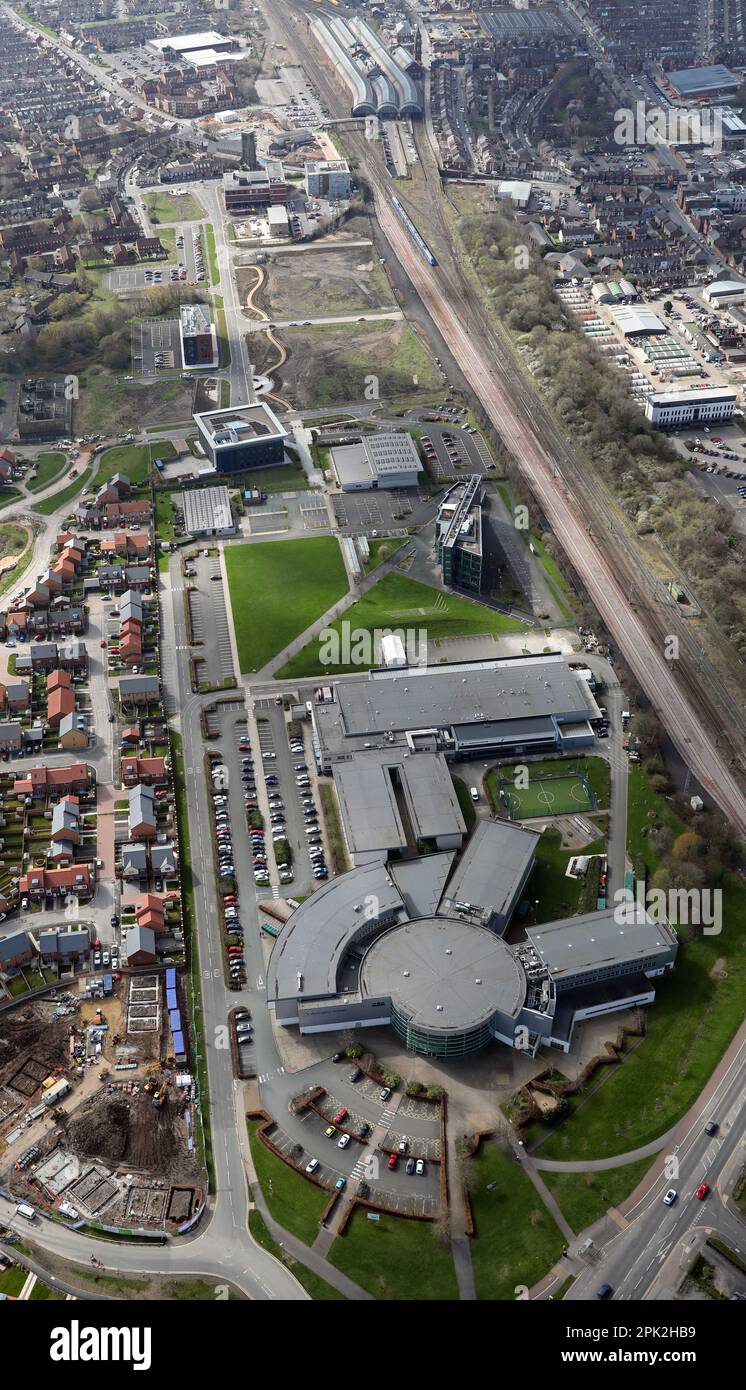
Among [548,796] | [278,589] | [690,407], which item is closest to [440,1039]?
[548,796]

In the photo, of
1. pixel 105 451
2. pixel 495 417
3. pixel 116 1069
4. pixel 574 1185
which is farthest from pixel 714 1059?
pixel 105 451

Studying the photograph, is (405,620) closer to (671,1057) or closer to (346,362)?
(671,1057)

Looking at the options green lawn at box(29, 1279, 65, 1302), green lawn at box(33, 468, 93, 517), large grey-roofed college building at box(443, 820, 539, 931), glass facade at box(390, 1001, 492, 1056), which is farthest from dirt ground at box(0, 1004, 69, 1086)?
green lawn at box(33, 468, 93, 517)

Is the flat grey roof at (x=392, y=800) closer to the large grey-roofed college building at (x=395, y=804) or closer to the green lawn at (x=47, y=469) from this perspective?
the large grey-roofed college building at (x=395, y=804)

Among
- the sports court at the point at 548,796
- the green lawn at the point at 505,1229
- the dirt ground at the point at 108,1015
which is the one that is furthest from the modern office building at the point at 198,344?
the green lawn at the point at 505,1229

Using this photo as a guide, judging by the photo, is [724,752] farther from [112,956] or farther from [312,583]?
[112,956]
